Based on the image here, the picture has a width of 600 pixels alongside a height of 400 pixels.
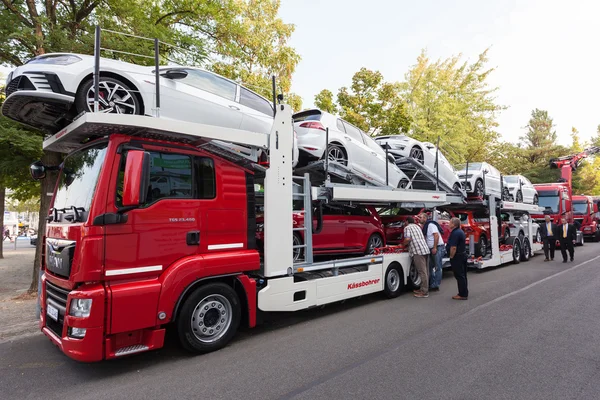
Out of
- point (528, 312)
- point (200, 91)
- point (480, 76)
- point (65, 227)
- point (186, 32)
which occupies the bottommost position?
point (528, 312)

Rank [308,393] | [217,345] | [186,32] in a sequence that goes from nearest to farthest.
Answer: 1. [308,393]
2. [217,345]
3. [186,32]

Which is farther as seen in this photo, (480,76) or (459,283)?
(480,76)

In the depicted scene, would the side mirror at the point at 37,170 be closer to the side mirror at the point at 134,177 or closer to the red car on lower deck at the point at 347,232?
the side mirror at the point at 134,177

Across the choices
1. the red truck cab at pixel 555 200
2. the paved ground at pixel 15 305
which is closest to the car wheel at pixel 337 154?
the paved ground at pixel 15 305

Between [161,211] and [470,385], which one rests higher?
[161,211]

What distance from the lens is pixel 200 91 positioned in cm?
516

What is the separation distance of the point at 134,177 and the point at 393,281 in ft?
18.0

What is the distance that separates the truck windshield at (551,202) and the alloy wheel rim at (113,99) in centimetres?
1745

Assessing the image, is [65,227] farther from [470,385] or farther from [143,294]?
[470,385]

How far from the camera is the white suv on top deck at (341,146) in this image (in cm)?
655

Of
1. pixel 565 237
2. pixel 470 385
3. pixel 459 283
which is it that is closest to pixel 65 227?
pixel 470 385

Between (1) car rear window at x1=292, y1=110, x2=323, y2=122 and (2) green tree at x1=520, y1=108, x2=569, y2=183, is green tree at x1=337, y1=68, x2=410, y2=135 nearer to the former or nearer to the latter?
(1) car rear window at x1=292, y1=110, x2=323, y2=122

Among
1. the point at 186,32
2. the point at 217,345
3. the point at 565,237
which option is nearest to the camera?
the point at 217,345

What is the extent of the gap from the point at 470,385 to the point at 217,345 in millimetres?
2710
